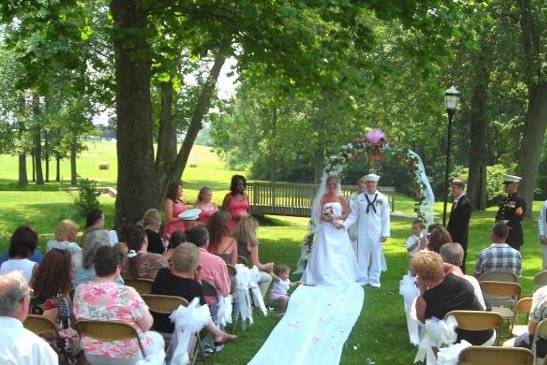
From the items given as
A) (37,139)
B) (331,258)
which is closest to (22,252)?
(331,258)

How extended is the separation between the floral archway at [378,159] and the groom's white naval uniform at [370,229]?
57cm

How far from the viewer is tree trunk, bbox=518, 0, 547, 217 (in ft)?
70.1

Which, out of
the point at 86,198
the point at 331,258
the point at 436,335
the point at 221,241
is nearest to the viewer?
the point at 436,335

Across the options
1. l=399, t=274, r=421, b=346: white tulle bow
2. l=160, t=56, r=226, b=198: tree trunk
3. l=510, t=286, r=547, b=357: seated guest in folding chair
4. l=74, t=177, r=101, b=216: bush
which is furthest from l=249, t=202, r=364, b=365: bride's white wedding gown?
l=74, t=177, r=101, b=216: bush

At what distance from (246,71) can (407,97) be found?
1038 cm

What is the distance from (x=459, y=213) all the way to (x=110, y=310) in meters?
6.23

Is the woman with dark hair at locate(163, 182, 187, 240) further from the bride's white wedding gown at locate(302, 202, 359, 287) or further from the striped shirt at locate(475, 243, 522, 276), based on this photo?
the striped shirt at locate(475, 243, 522, 276)

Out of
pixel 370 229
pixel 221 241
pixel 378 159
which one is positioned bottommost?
pixel 370 229

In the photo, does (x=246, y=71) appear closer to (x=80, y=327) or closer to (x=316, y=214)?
(x=316, y=214)

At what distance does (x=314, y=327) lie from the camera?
8422 millimetres

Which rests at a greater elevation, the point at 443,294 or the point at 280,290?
the point at 443,294

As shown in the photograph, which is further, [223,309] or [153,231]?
[153,231]

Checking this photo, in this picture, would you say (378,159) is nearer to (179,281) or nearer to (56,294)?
(179,281)

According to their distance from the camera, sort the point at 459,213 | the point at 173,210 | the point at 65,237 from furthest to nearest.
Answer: the point at 173,210 < the point at 459,213 < the point at 65,237
